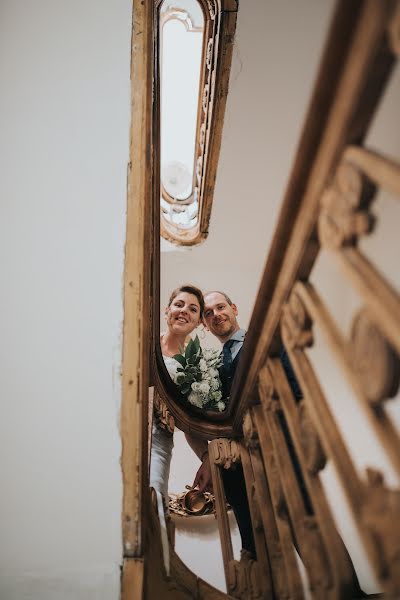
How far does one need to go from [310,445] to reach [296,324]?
29cm

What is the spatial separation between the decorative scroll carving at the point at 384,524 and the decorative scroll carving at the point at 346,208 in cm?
43

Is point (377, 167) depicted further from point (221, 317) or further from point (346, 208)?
point (221, 317)

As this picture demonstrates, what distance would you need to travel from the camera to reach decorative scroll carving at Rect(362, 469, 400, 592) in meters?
0.61

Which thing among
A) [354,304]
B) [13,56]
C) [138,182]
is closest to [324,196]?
[138,182]

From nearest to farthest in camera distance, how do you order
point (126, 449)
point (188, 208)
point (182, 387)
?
1. point (126, 449)
2. point (182, 387)
3. point (188, 208)

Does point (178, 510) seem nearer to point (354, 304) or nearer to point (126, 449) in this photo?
point (126, 449)

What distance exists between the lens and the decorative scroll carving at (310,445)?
3.03 feet

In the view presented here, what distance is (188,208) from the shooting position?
6.01 m

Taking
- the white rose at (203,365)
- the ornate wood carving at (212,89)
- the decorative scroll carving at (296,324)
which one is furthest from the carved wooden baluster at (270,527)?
the ornate wood carving at (212,89)

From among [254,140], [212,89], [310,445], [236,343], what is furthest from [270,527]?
[254,140]

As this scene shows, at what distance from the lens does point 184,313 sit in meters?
3.50

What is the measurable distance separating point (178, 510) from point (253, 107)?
4.94m

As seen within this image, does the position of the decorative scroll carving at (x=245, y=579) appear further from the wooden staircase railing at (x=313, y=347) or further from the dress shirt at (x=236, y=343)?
the dress shirt at (x=236, y=343)

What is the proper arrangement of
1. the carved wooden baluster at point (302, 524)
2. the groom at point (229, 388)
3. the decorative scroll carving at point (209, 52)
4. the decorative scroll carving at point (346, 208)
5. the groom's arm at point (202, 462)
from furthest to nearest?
the decorative scroll carving at point (209, 52)
the groom's arm at point (202, 462)
the groom at point (229, 388)
the carved wooden baluster at point (302, 524)
the decorative scroll carving at point (346, 208)
